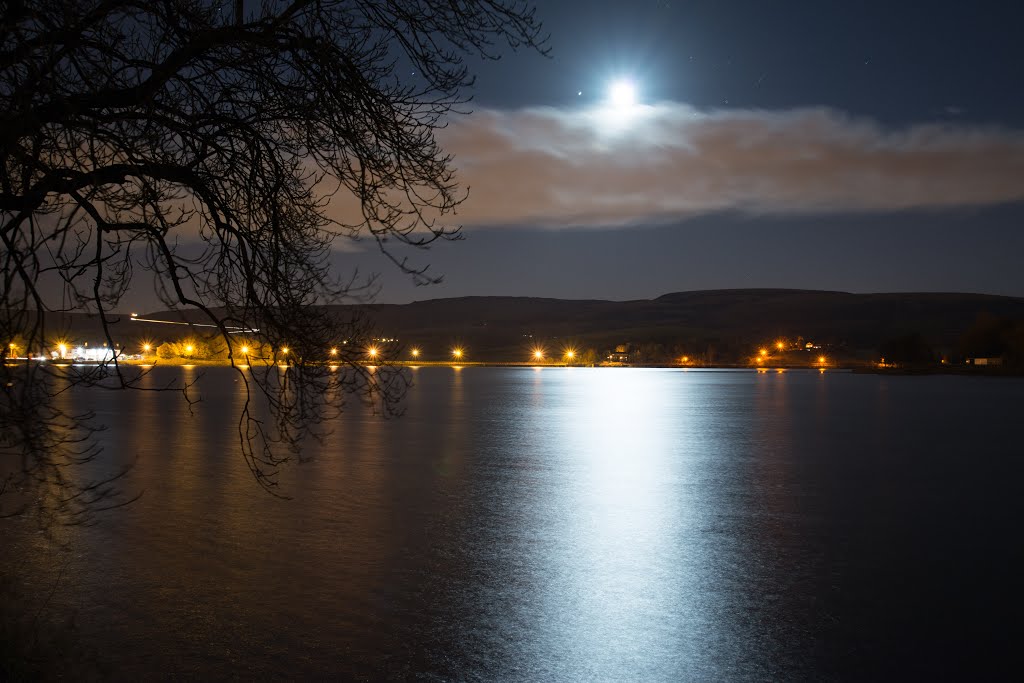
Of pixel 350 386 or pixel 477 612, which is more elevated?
pixel 350 386

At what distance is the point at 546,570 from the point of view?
8922 mm

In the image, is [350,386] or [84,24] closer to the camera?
[84,24]

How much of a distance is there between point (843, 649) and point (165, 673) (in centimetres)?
491

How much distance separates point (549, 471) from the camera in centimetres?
1695

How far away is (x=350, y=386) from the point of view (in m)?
5.48

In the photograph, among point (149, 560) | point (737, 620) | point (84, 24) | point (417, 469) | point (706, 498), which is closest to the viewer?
point (84, 24)

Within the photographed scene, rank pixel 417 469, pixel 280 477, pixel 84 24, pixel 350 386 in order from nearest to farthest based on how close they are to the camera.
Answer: pixel 84 24 < pixel 350 386 < pixel 280 477 < pixel 417 469

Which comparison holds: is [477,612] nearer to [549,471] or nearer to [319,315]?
[319,315]

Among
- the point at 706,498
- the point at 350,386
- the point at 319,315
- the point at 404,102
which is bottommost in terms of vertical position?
the point at 706,498

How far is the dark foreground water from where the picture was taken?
6430mm

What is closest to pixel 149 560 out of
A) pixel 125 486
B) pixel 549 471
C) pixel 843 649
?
pixel 125 486

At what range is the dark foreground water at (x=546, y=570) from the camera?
6.43 metres

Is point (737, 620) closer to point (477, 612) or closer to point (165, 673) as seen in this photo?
point (477, 612)

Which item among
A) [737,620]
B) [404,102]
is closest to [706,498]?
[737,620]
